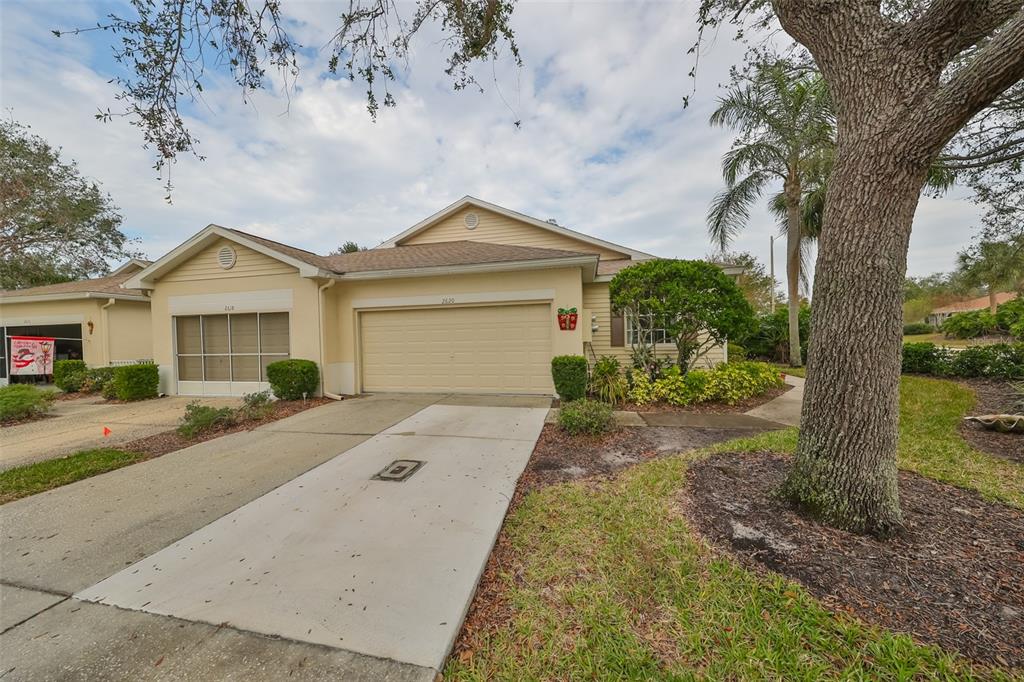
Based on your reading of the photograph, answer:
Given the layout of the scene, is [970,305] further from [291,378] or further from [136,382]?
[136,382]

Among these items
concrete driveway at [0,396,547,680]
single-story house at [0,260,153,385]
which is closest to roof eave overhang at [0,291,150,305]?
single-story house at [0,260,153,385]

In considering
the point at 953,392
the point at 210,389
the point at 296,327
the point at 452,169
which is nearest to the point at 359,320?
the point at 296,327

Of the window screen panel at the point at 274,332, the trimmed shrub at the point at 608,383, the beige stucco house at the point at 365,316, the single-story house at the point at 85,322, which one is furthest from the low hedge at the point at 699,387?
the single-story house at the point at 85,322

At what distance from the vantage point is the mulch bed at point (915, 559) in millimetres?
1827

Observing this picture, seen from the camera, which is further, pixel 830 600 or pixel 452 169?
pixel 452 169

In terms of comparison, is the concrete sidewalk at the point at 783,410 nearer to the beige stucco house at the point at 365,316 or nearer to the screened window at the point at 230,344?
the beige stucco house at the point at 365,316

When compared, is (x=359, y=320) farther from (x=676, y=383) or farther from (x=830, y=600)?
(x=830, y=600)

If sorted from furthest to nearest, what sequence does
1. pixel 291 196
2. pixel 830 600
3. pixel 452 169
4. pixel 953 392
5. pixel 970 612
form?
pixel 291 196, pixel 452 169, pixel 953 392, pixel 830 600, pixel 970 612

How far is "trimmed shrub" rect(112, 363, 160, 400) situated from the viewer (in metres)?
8.47

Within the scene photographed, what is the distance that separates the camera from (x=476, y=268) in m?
7.96

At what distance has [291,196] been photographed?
1162cm

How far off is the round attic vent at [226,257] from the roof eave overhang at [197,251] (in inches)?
A: 10.4

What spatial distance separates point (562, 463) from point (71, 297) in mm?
14856

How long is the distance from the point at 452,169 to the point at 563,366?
6.78 metres
